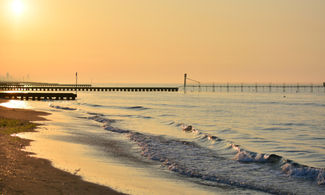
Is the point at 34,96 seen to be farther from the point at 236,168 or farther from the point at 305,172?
the point at 305,172

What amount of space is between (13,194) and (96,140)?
33.1 ft

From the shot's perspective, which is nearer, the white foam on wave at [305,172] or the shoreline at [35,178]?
the shoreline at [35,178]

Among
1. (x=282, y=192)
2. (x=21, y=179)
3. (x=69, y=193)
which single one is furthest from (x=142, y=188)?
(x=282, y=192)

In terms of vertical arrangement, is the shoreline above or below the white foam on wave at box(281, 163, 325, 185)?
above

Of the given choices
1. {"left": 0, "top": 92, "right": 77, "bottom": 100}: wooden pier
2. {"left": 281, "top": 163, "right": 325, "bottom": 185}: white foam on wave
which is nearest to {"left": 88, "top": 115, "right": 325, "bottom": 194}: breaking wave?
{"left": 281, "top": 163, "right": 325, "bottom": 185}: white foam on wave

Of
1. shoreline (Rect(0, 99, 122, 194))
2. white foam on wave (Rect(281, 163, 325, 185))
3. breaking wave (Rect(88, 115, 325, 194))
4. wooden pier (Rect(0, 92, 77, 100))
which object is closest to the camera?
shoreline (Rect(0, 99, 122, 194))

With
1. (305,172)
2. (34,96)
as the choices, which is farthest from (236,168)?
(34,96)

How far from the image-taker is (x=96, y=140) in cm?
1758

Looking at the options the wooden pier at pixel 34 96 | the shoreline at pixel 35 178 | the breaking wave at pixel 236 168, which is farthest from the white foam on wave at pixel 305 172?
the wooden pier at pixel 34 96

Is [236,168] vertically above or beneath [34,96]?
beneath

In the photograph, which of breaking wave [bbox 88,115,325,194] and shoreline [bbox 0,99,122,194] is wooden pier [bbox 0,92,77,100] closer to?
breaking wave [bbox 88,115,325,194]

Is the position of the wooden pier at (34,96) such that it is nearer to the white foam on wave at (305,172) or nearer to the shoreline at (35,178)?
the shoreline at (35,178)

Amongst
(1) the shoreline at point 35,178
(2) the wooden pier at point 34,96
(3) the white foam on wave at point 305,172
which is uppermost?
(2) the wooden pier at point 34,96

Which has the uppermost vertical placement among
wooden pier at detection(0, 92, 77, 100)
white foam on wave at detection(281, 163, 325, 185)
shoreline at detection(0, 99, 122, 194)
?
wooden pier at detection(0, 92, 77, 100)
